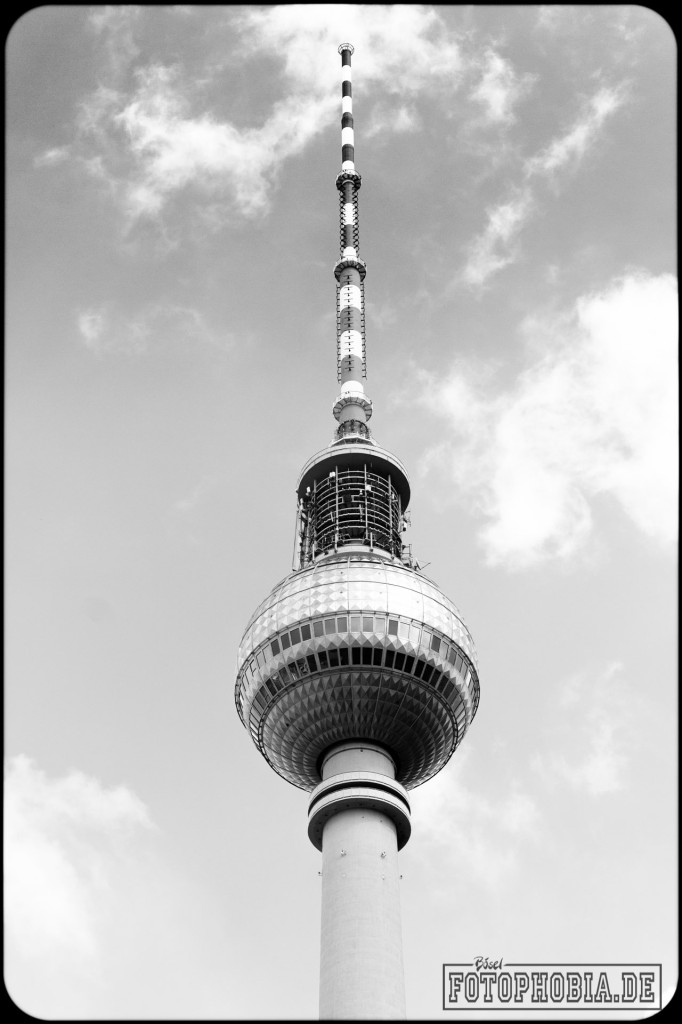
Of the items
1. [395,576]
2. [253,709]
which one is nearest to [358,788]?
[253,709]

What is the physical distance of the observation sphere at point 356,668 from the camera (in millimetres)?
73438

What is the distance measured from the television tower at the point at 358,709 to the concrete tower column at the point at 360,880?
0.08 m

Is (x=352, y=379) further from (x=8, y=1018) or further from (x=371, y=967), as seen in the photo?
(x=8, y=1018)

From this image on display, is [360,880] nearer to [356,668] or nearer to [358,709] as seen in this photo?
[358,709]

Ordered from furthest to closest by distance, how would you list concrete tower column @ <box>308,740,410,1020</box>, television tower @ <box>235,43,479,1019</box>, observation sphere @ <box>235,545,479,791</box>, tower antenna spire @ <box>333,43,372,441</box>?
tower antenna spire @ <box>333,43,372,441</box>
observation sphere @ <box>235,545,479,791</box>
television tower @ <box>235,43,479,1019</box>
concrete tower column @ <box>308,740,410,1020</box>

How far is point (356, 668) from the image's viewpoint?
73.1 metres

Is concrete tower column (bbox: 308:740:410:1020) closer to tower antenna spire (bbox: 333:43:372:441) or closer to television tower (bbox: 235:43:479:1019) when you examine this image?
television tower (bbox: 235:43:479:1019)

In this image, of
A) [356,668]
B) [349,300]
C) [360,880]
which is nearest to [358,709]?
[356,668]

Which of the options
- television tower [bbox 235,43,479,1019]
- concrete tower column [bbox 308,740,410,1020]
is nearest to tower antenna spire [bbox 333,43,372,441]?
television tower [bbox 235,43,479,1019]

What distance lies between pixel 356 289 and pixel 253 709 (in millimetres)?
46486

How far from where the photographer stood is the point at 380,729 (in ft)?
244

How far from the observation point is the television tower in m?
66.2

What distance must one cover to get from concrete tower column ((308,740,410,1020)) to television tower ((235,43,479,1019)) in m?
0.08

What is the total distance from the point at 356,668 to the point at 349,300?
Result: 4504 cm
